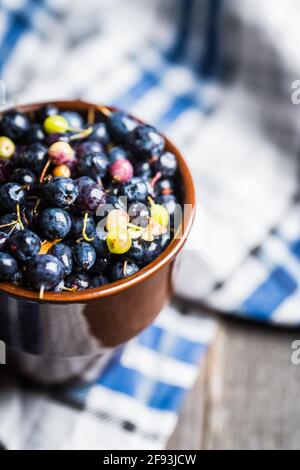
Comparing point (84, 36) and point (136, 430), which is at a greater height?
point (84, 36)

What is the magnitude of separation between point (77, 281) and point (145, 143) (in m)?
0.18

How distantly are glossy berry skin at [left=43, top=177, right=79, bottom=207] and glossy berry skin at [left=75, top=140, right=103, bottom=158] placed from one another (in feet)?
0.23

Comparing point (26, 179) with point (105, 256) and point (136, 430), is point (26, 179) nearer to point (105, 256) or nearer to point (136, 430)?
point (105, 256)

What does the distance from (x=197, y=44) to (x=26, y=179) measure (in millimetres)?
639

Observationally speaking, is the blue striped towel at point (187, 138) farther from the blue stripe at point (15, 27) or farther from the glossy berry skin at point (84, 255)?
the glossy berry skin at point (84, 255)

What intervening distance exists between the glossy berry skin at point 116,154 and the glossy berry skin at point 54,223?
104 mm

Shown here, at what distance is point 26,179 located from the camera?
2.02 feet

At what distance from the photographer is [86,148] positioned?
655 millimetres

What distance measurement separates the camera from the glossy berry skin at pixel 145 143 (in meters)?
0.66

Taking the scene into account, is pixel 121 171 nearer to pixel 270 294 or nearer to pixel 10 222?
pixel 10 222

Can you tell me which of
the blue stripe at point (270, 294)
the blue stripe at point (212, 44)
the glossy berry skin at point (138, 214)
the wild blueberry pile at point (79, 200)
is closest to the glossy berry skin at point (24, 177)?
the wild blueberry pile at point (79, 200)
